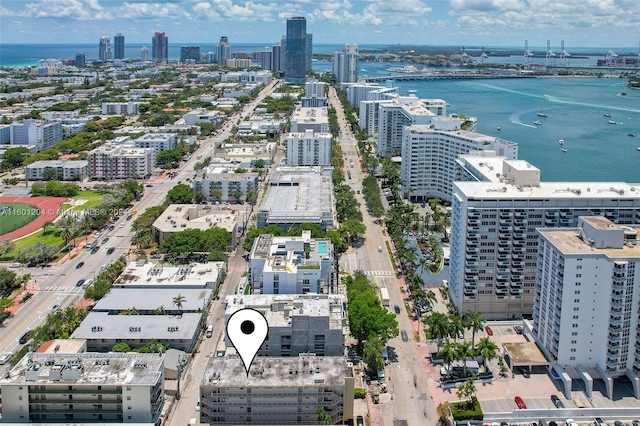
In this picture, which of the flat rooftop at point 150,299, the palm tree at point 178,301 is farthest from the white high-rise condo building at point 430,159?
the palm tree at point 178,301

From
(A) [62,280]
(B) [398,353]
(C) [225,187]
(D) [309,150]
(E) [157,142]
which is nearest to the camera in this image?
(B) [398,353]

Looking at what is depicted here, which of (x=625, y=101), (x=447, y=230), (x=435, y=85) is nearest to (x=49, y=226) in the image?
(x=447, y=230)

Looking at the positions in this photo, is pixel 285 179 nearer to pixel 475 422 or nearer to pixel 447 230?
pixel 447 230

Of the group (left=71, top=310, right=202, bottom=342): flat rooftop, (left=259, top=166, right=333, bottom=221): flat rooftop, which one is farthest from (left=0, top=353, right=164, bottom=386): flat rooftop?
(left=259, top=166, right=333, bottom=221): flat rooftop

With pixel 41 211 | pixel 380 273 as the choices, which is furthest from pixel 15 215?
pixel 380 273

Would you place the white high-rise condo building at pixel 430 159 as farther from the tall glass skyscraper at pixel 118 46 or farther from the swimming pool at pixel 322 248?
the tall glass skyscraper at pixel 118 46

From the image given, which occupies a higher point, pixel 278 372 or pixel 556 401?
pixel 278 372

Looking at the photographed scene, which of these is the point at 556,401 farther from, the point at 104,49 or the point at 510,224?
the point at 104,49
